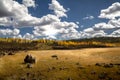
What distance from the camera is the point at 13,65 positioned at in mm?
63031

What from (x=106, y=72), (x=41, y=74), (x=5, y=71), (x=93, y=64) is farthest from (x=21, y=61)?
(x=106, y=72)

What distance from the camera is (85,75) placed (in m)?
55.0

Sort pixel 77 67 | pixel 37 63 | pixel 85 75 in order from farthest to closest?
1. pixel 37 63
2. pixel 77 67
3. pixel 85 75

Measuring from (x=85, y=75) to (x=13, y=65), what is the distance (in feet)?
66.6

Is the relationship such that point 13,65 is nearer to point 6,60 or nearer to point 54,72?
point 6,60

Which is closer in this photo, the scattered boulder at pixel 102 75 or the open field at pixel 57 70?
the scattered boulder at pixel 102 75

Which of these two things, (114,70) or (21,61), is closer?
(114,70)

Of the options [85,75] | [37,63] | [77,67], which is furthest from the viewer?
[37,63]

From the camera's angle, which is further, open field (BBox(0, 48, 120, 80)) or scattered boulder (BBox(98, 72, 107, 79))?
open field (BBox(0, 48, 120, 80))

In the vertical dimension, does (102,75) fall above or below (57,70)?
below

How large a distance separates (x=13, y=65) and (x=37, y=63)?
663cm

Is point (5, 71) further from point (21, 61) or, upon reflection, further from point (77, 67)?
point (77, 67)

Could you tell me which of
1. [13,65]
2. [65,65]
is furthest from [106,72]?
[13,65]

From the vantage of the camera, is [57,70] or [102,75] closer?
[102,75]
